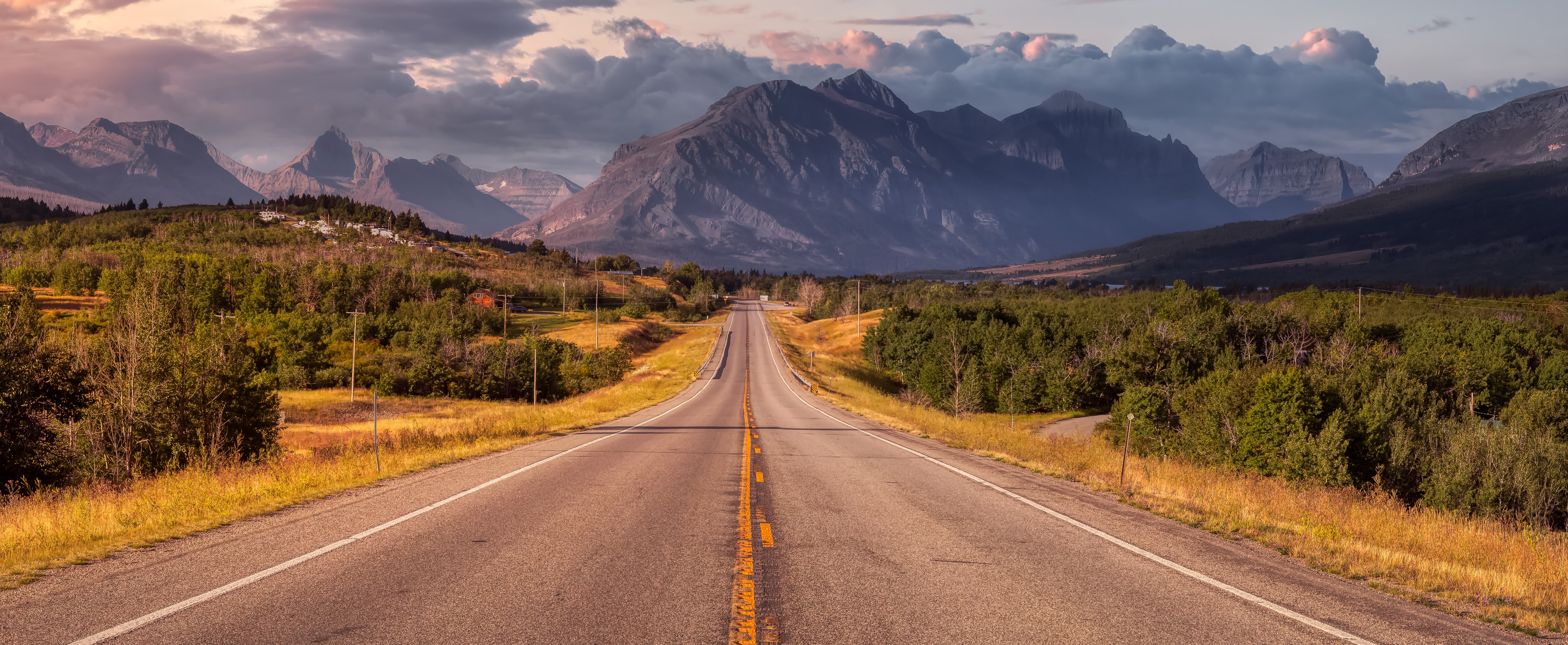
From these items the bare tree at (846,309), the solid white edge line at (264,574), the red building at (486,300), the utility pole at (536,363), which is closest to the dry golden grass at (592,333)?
the utility pole at (536,363)

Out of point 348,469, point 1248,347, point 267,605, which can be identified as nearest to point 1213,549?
point 267,605

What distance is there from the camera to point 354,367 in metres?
82.6

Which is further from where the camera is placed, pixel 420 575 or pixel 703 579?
pixel 703 579

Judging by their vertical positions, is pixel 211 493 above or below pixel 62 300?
below

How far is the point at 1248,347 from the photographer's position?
77875mm

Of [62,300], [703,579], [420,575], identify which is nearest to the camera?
[420,575]

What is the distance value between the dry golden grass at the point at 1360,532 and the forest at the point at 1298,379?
24.6 feet

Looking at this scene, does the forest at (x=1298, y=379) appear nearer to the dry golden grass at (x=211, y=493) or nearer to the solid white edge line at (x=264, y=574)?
the solid white edge line at (x=264, y=574)

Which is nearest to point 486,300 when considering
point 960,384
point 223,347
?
point 960,384

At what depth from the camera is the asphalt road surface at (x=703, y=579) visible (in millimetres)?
6574

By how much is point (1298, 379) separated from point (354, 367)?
3306 inches

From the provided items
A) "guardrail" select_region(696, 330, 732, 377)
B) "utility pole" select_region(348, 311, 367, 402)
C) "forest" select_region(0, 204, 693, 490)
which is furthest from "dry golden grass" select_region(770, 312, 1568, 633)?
"guardrail" select_region(696, 330, 732, 377)

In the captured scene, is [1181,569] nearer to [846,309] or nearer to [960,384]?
[960,384]

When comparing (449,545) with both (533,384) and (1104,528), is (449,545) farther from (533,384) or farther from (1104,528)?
(533,384)
